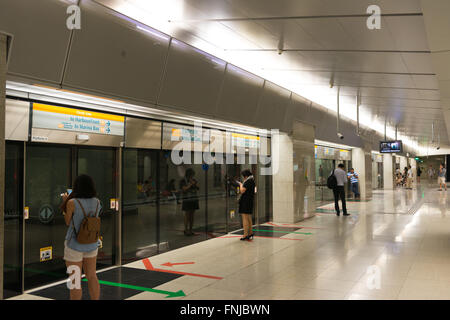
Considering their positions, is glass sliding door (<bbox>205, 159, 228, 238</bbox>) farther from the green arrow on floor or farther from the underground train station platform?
the green arrow on floor

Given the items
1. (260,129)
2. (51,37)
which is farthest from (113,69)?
(260,129)

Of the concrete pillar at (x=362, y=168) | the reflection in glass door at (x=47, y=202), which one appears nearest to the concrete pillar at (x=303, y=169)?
the reflection in glass door at (x=47, y=202)

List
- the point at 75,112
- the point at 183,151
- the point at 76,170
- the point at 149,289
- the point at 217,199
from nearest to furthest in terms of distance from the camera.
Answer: the point at 149,289, the point at 75,112, the point at 76,170, the point at 183,151, the point at 217,199

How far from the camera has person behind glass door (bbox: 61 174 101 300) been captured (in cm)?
385

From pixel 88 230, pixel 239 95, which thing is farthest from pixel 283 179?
pixel 88 230

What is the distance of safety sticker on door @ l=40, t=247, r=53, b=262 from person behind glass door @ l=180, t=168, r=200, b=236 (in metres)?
3.14

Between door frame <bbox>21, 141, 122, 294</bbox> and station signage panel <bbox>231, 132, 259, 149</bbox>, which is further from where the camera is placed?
station signage panel <bbox>231, 132, 259, 149</bbox>

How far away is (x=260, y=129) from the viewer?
10.2m

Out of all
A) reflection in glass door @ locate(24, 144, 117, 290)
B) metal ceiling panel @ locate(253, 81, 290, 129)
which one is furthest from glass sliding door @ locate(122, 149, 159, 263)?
metal ceiling panel @ locate(253, 81, 290, 129)

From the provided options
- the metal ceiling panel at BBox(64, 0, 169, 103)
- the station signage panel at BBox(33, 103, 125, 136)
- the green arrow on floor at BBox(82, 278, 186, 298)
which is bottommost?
the green arrow on floor at BBox(82, 278, 186, 298)

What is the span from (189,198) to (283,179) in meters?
3.83

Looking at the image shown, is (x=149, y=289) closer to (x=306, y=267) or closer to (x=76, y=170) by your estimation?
(x=76, y=170)

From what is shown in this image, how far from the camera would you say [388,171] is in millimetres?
28172

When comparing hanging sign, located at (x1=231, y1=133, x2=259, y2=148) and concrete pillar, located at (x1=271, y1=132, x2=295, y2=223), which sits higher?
hanging sign, located at (x1=231, y1=133, x2=259, y2=148)
